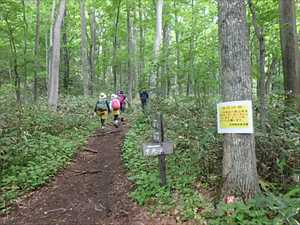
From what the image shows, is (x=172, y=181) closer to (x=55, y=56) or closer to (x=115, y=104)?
(x=115, y=104)

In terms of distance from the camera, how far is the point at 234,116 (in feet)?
14.8

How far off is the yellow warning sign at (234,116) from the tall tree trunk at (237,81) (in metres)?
0.13

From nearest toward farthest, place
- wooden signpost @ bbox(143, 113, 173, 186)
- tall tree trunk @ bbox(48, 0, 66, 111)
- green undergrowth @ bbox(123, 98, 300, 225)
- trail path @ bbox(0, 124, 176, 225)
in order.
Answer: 1. green undergrowth @ bbox(123, 98, 300, 225)
2. trail path @ bbox(0, 124, 176, 225)
3. wooden signpost @ bbox(143, 113, 173, 186)
4. tall tree trunk @ bbox(48, 0, 66, 111)

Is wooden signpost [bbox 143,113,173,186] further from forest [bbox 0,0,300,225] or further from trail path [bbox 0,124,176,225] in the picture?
trail path [bbox 0,124,176,225]

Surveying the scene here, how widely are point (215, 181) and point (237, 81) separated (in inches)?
66.3

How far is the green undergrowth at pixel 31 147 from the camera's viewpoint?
21.5 ft

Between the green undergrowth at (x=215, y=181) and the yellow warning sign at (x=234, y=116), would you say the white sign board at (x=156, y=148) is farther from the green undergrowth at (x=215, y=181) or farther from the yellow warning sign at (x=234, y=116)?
the yellow warning sign at (x=234, y=116)

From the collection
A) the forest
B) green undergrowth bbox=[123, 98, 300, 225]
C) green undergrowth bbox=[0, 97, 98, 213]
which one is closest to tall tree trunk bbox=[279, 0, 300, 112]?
the forest

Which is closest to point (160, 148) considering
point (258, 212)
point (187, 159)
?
point (187, 159)

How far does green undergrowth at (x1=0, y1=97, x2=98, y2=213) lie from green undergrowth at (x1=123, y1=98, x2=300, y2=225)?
1990 mm

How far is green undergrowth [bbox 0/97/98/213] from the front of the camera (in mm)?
6539

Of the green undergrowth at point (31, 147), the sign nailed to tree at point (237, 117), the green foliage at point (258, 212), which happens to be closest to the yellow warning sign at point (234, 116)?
the sign nailed to tree at point (237, 117)

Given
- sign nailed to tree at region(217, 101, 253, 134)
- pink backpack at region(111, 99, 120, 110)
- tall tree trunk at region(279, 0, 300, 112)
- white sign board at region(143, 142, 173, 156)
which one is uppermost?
tall tree trunk at region(279, 0, 300, 112)

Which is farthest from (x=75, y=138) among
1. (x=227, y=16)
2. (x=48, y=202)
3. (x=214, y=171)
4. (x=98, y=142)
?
(x=227, y=16)
